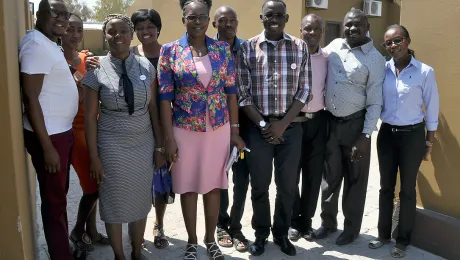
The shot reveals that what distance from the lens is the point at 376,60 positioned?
11.8 ft

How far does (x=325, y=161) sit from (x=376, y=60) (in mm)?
1004

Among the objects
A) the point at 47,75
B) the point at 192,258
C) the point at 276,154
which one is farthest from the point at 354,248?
the point at 47,75

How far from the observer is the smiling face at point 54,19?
9.06 ft

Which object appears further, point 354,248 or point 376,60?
point 354,248

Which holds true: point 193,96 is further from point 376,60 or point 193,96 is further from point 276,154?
point 376,60

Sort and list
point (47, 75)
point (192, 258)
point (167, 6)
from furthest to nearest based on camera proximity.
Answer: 1. point (167, 6)
2. point (192, 258)
3. point (47, 75)

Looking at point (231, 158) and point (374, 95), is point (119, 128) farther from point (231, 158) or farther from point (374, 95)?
point (374, 95)

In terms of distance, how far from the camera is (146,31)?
367 centimetres

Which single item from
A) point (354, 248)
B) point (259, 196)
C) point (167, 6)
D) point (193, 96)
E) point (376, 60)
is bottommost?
point (354, 248)

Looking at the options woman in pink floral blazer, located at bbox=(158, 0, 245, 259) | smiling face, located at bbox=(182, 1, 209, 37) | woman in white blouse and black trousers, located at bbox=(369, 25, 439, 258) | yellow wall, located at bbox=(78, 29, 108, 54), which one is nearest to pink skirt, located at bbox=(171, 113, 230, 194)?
woman in pink floral blazer, located at bbox=(158, 0, 245, 259)

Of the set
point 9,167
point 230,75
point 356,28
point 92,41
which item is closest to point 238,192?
point 230,75

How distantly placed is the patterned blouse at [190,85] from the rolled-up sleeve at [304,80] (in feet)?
2.06

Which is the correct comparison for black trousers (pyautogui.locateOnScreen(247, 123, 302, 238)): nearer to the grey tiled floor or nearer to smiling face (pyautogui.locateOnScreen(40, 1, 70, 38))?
the grey tiled floor

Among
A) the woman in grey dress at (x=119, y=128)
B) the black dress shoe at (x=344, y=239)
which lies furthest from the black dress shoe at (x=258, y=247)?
the woman in grey dress at (x=119, y=128)
